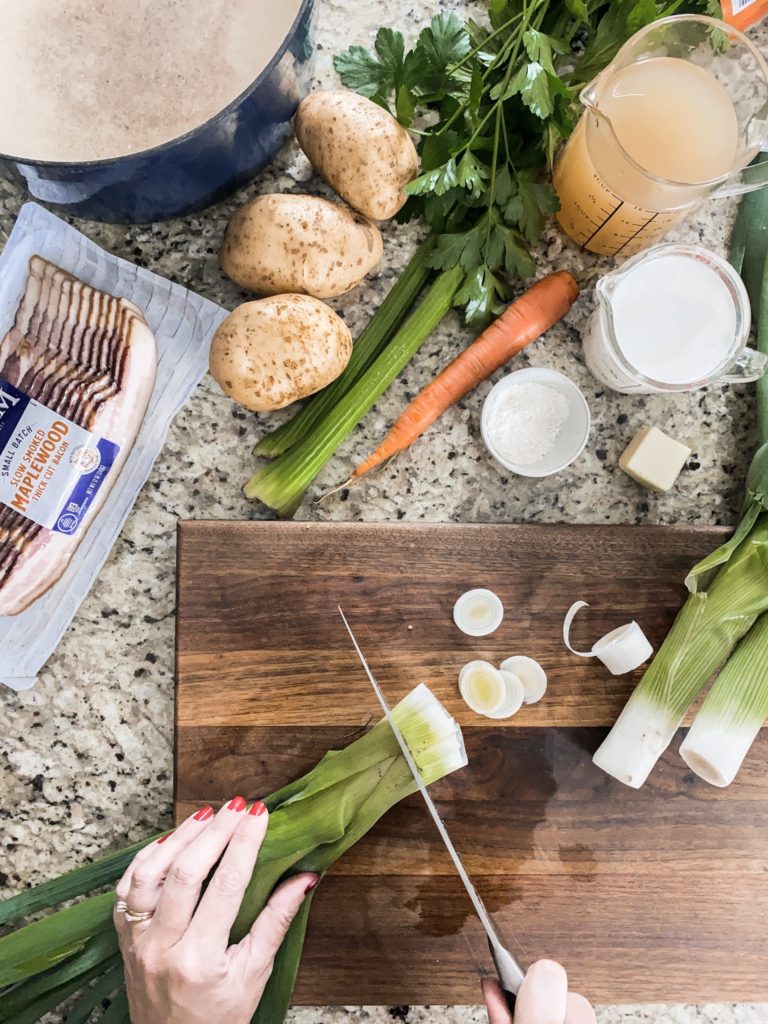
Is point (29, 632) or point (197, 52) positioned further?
point (29, 632)

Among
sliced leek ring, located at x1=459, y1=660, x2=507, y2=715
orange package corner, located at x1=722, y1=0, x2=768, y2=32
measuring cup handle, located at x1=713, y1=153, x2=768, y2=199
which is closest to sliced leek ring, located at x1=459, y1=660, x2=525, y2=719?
sliced leek ring, located at x1=459, y1=660, x2=507, y2=715

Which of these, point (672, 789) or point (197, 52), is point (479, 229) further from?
point (672, 789)

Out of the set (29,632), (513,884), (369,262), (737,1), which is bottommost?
(29,632)

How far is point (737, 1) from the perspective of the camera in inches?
38.1

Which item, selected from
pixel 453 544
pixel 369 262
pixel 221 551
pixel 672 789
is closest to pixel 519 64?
pixel 369 262

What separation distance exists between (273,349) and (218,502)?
0.23 m

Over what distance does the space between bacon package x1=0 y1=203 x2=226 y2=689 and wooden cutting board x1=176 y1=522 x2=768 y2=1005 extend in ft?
0.51

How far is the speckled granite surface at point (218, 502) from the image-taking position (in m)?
1.02

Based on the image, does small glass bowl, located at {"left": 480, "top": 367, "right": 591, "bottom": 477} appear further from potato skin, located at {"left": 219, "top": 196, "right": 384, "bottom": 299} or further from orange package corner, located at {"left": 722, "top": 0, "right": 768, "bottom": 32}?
orange package corner, located at {"left": 722, "top": 0, "right": 768, "bottom": 32}

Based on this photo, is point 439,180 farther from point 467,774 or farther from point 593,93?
point 467,774

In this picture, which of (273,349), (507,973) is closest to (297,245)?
(273,349)

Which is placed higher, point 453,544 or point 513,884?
point 453,544

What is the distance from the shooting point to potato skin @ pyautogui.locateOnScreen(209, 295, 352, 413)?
0.92 metres

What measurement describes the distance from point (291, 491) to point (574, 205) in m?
0.48
